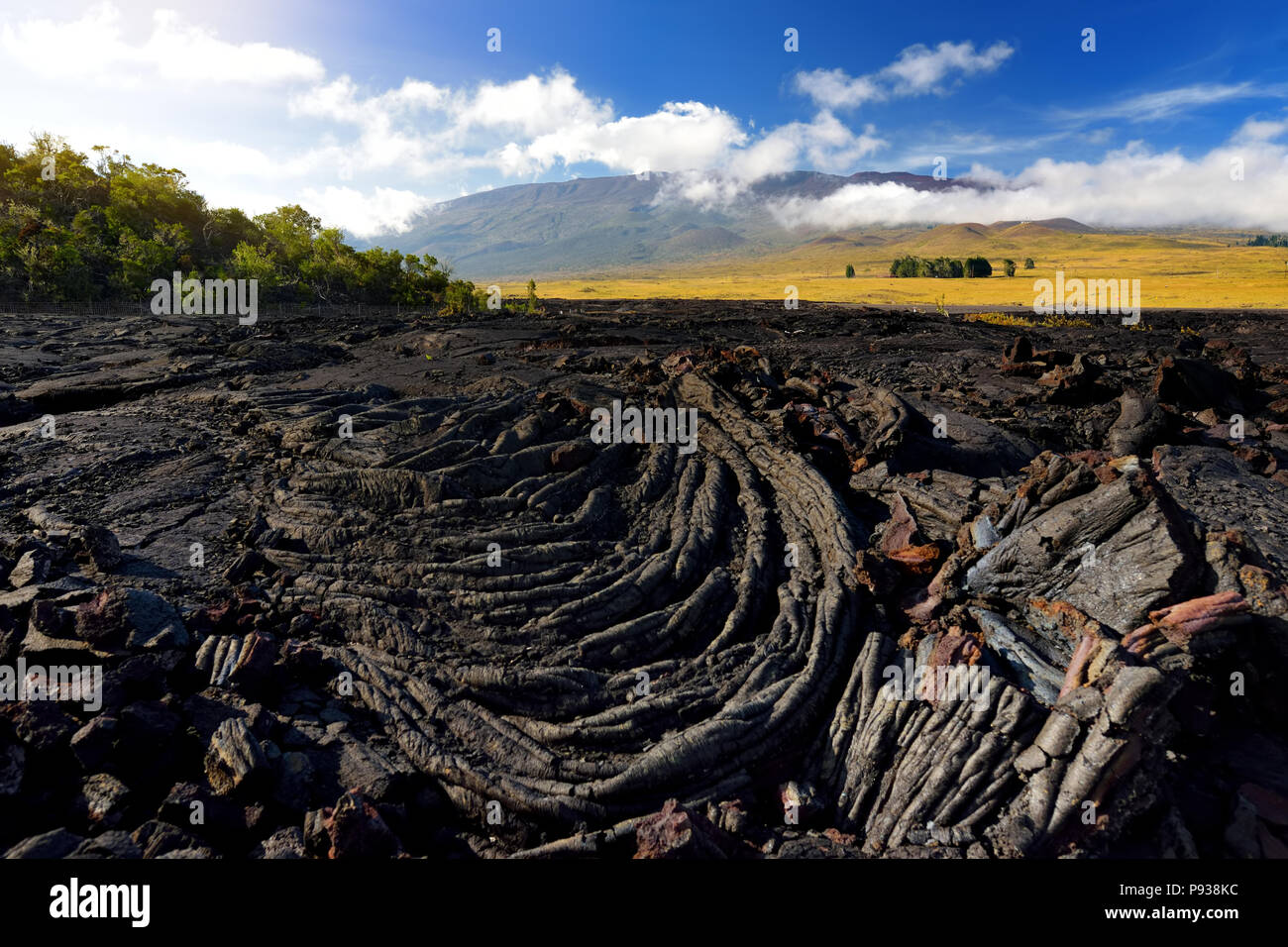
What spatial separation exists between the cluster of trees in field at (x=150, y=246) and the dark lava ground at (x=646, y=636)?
4026cm

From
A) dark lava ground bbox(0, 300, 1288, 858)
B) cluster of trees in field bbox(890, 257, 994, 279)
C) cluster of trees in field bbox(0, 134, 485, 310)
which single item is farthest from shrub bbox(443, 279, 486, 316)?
cluster of trees in field bbox(890, 257, 994, 279)

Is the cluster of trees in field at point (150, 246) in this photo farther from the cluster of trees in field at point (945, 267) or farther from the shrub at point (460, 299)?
the cluster of trees in field at point (945, 267)

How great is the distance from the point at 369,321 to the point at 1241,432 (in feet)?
141

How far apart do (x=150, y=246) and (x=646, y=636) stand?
6136 cm

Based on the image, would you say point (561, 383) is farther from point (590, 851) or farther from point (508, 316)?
point (508, 316)

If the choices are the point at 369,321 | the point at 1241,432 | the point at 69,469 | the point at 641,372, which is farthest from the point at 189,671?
the point at 369,321

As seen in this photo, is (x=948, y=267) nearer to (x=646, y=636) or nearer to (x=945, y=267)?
(x=945, y=267)

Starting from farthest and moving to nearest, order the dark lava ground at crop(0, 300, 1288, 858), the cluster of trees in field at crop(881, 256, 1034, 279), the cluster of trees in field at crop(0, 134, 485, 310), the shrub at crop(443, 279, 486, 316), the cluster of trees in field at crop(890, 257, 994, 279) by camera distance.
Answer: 1. the cluster of trees in field at crop(890, 257, 994, 279)
2. the cluster of trees in field at crop(881, 256, 1034, 279)
3. the shrub at crop(443, 279, 486, 316)
4. the cluster of trees in field at crop(0, 134, 485, 310)
5. the dark lava ground at crop(0, 300, 1288, 858)

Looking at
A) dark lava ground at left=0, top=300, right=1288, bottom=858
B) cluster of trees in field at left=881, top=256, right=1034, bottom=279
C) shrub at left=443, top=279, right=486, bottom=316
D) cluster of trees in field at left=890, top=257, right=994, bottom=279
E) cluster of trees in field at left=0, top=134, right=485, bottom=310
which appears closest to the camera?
dark lava ground at left=0, top=300, right=1288, bottom=858

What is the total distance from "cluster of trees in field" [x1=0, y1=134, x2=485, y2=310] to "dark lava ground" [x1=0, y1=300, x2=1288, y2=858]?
40.3 metres

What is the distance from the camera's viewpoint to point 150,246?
49250 mm

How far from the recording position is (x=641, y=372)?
22703 millimetres

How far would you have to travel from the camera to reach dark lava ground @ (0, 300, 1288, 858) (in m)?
5.69

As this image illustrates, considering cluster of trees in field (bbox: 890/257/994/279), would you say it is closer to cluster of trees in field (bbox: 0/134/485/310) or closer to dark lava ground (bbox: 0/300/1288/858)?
cluster of trees in field (bbox: 0/134/485/310)
